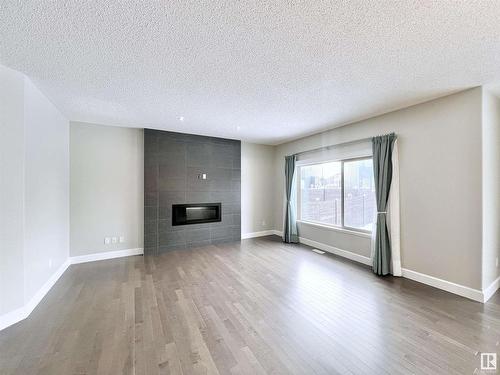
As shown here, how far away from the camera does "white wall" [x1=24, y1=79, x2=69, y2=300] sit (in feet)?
7.91

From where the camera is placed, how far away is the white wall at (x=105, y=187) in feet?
13.1

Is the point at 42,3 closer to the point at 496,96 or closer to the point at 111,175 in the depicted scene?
the point at 111,175

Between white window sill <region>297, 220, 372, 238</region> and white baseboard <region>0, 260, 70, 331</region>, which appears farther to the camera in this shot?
white window sill <region>297, 220, 372, 238</region>

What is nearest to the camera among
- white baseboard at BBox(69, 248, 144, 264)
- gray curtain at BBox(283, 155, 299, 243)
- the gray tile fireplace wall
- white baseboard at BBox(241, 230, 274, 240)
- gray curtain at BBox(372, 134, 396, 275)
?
gray curtain at BBox(372, 134, 396, 275)

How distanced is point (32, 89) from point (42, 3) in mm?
1619

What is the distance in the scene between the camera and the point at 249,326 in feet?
6.93

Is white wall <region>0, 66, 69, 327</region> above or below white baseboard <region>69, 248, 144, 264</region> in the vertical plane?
above

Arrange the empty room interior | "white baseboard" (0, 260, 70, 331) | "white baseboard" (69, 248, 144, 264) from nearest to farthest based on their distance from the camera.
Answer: the empty room interior → "white baseboard" (0, 260, 70, 331) → "white baseboard" (69, 248, 144, 264)

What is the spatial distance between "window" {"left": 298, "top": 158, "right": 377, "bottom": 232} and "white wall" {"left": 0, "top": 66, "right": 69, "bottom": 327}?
4.80 meters

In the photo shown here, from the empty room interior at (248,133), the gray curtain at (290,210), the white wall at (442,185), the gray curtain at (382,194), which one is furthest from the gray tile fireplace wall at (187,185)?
the white wall at (442,185)

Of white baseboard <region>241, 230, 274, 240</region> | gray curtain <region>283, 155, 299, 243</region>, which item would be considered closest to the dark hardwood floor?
gray curtain <region>283, 155, 299, 243</region>

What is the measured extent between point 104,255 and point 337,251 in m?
4.71

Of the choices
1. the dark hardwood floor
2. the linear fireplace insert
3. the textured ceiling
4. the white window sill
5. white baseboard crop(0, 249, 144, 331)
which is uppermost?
the textured ceiling

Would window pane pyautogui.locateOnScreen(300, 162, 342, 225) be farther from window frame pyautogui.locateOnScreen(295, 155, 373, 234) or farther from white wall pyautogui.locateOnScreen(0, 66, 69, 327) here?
white wall pyautogui.locateOnScreen(0, 66, 69, 327)
